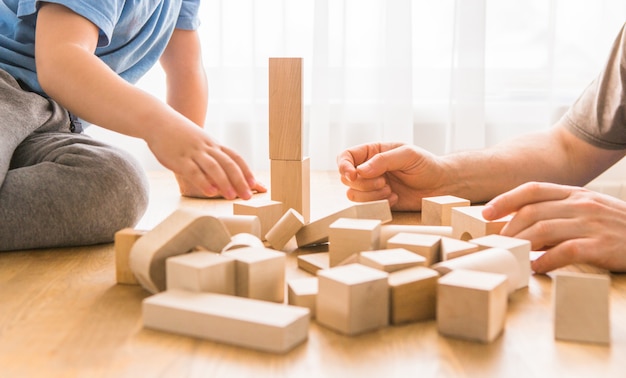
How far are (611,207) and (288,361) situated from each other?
49cm

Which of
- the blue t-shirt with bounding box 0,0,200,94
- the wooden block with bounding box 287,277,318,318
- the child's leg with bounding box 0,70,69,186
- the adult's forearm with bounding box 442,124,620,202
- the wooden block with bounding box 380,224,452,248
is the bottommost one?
the wooden block with bounding box 287,277,318,318

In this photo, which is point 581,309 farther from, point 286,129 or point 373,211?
point 286,129

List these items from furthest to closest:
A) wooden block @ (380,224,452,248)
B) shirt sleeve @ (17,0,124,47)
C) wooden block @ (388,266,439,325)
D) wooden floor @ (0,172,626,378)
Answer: shirt sleeve @ (17,0,124,47)
wooden block @ (380,224,452,248)
wooden block @ (388,266,439,325)
wooden floor @ (0,172,626,378)

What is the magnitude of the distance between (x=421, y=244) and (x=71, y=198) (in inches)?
20.5

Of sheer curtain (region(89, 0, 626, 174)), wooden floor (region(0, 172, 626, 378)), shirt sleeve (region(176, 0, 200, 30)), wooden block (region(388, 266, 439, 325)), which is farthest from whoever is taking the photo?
sheer curtain (region(89, 0, 626, 174))

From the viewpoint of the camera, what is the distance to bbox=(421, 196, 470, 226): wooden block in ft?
3.59

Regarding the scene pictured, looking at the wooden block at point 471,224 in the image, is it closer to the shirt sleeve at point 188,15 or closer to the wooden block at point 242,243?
the wooden block at point 242,243

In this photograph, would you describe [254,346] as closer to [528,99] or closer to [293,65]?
[293,65]

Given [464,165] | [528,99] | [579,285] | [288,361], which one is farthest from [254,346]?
[528,99]

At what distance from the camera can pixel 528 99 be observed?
6.83ft

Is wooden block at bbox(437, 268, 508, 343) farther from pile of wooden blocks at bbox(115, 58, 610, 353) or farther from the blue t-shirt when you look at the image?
the blue t-shirt

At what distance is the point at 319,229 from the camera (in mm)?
986

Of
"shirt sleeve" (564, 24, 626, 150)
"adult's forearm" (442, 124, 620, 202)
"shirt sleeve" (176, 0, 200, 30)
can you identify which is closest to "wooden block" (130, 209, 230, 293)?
"adult's forearm" (442, 124, 620, 202)

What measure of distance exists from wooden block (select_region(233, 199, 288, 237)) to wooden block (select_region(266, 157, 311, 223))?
0.14ft
